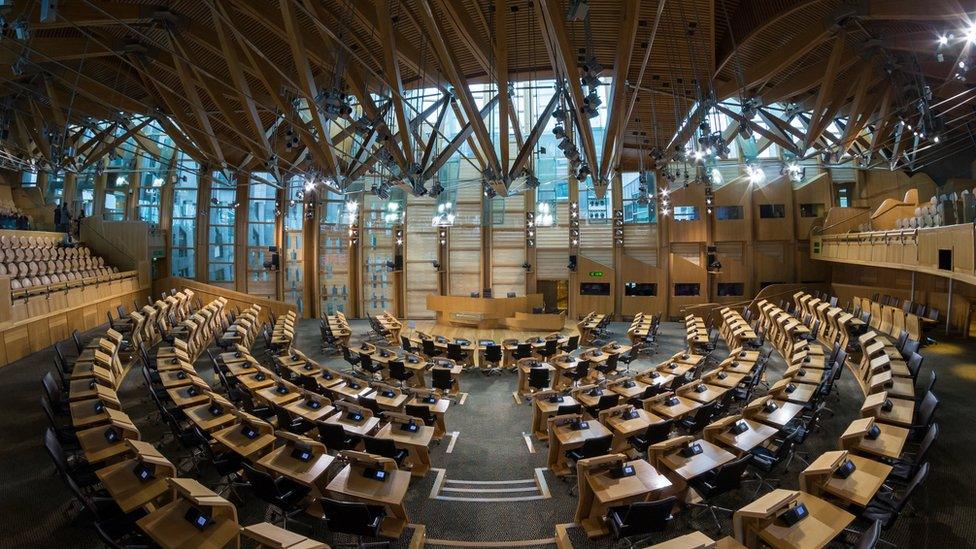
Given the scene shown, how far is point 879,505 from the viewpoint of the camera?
5105mm

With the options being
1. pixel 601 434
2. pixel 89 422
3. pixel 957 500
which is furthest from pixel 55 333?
pixel 957 500

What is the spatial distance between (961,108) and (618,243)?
1332 centimetres

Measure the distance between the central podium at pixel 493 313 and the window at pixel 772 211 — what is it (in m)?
12.1

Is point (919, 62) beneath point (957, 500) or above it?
above

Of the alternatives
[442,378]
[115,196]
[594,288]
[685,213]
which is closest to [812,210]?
[685,213]

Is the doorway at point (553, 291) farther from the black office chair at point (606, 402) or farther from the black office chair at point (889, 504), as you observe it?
the black office chair at point (889, 504)

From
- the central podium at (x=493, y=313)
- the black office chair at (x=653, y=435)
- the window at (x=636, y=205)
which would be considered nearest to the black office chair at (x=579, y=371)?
the black office chair at (x=653, y=435)

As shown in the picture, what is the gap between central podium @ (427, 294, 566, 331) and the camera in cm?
1877

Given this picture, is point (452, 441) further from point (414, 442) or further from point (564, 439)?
point (564, 439)

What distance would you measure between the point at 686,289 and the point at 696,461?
18.2 meters

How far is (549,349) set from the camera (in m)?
13.2

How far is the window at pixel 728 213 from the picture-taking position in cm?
2197

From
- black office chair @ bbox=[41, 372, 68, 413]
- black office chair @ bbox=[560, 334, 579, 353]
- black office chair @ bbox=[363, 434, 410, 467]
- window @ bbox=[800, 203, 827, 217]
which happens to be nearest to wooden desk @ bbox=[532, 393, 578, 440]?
black office chair @ bbox=[363, 434, 410, 467]

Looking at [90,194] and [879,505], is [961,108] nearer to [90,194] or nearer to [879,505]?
[879,505]
